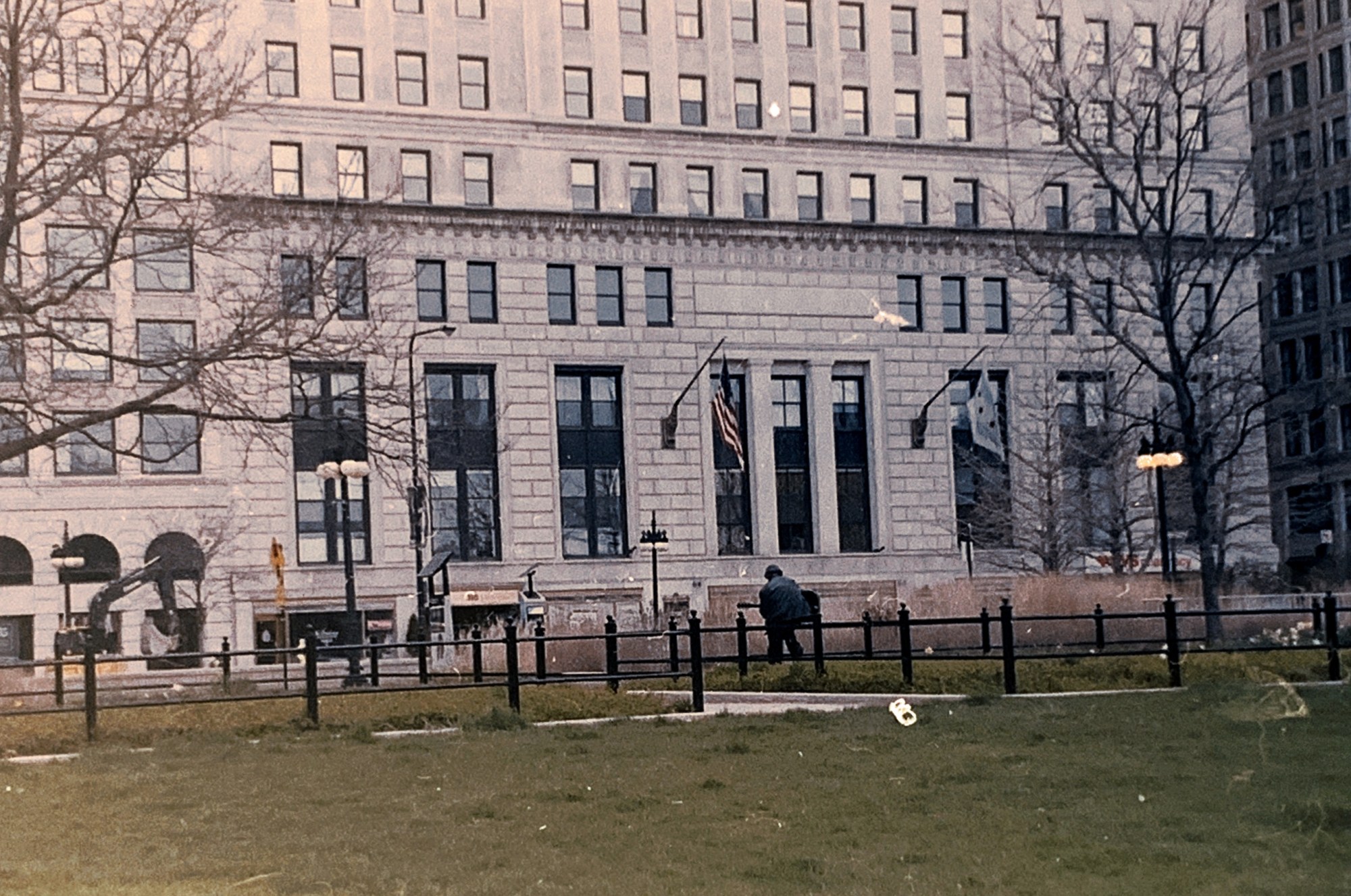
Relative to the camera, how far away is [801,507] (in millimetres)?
62812

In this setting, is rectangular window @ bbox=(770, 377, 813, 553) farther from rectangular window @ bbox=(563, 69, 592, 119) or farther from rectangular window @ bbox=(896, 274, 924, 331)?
rectangular window @ bbox=(563, 69, 592, 119)

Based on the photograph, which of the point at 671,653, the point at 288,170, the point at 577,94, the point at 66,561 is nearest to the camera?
the point at 671,653

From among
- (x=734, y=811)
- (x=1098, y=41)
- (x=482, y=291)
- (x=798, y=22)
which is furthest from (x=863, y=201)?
(x=734, y=811)

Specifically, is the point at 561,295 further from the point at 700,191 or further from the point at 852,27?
the point at 852,27

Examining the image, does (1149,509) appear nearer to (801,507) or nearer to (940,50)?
(801,507)

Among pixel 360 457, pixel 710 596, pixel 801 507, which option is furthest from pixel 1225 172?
pixel 360 457

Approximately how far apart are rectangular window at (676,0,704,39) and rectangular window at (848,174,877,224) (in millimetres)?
8523

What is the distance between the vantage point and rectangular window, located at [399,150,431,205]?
57594mm

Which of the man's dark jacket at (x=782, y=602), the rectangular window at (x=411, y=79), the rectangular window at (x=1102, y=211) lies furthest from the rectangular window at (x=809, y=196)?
the man's dark jacket at (x=782, y=602)

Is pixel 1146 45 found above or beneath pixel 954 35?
beneath

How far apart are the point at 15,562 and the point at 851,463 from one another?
28181 millimetres

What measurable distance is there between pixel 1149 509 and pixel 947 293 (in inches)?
432

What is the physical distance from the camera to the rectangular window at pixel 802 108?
59500 millimetres

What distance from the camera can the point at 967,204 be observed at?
210 feet
